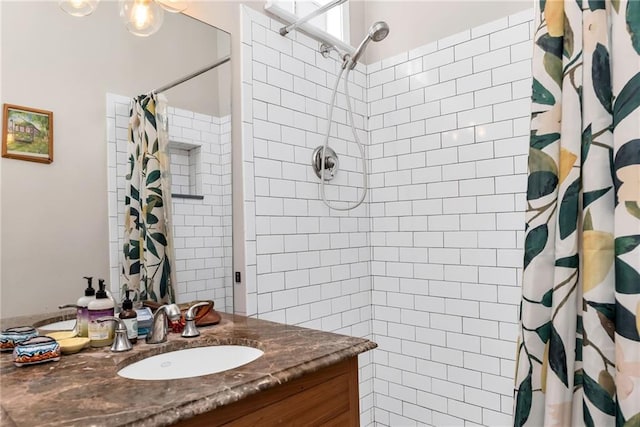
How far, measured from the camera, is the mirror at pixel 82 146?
4.15 ft

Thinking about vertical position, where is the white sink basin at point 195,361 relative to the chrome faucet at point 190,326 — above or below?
below

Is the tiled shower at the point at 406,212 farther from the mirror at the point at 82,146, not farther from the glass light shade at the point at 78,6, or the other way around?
the glass light shade at the point at 78,6

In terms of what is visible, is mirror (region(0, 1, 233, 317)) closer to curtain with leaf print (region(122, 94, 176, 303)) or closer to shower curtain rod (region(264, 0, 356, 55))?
curtain with leaf print (region(122, 94, 176, 303))

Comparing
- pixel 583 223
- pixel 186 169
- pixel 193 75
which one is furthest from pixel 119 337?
pixel 583 223

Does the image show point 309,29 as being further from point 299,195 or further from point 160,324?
point 160,324

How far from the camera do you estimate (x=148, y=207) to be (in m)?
1.55

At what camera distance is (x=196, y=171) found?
174cm

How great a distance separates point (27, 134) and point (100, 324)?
62cm

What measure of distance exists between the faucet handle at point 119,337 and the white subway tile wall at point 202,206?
0.37m

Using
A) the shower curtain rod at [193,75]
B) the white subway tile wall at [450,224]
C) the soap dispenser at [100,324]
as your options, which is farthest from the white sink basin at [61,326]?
the white subway tile wall at [450,224]

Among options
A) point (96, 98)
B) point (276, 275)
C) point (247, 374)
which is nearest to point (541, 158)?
point (247, 374)

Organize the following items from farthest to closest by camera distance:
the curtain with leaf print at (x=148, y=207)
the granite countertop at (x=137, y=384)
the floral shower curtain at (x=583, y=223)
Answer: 1. the curtain with leaf print at (x=148, y=207)
2. the floral shower curtain at (x=583, y=223)
3. the granite countertop at (x=137, y=384)

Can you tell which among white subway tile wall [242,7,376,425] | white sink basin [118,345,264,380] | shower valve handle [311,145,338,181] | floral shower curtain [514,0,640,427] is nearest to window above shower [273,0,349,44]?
white subway tile wall [242,7,376,425]

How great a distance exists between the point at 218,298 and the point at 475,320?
1.24 metres
